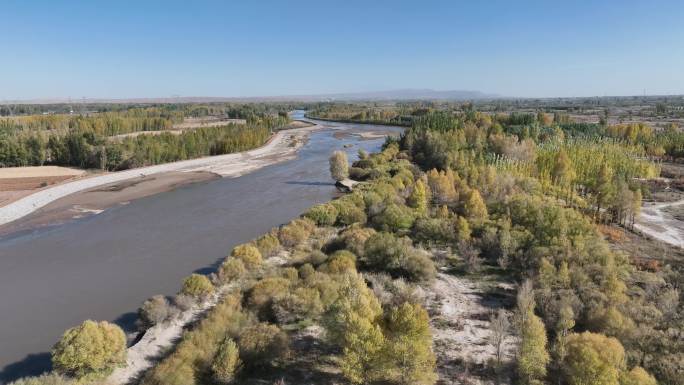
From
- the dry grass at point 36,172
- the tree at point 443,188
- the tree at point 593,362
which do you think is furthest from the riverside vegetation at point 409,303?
the dry grass at point 36,172

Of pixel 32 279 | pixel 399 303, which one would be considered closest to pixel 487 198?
pixel 399 303

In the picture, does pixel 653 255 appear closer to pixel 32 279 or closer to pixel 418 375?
pixel 418 375

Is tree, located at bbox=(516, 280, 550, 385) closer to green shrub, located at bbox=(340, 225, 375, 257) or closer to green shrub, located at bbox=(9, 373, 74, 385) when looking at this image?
green shrub, located at bbox=(340, 225, 375, 257)

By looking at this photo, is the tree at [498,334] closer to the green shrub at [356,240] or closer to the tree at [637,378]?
the tree at [637,378]

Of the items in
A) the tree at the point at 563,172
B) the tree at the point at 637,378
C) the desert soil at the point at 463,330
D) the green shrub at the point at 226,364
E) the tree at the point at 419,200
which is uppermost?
the tree at the point at 563,172

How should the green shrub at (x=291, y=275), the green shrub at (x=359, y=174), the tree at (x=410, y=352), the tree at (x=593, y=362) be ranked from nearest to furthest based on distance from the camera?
the tree at (x=593, y=362), the tree at (x=410, y=352), the green shrub at (x=291, y=275), the green shrub at (x=359, y=174)

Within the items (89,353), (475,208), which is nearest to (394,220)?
(475,208)
